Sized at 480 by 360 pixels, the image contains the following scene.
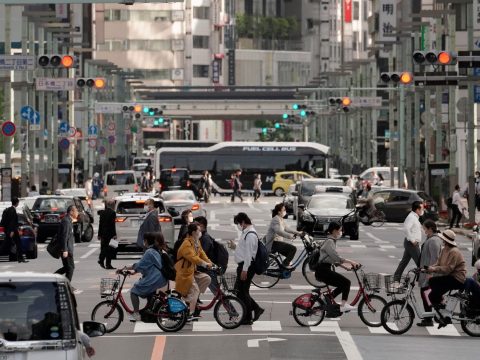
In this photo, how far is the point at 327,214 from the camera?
55.2m

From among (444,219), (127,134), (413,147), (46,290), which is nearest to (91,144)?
(413,147)

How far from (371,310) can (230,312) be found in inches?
80.7

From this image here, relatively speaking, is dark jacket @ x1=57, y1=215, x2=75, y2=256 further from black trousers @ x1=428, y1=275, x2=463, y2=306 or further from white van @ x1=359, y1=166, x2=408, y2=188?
white van @ x1=359, y1=166, x2=408, y2=188

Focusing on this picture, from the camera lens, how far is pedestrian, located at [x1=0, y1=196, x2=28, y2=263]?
43.0 meters

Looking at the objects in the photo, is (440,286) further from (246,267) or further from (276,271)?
(276,271)

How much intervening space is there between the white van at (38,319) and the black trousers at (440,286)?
37.9ft

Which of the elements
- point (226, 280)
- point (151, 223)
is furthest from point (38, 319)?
point (151, 223)

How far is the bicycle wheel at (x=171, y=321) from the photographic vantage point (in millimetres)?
25953

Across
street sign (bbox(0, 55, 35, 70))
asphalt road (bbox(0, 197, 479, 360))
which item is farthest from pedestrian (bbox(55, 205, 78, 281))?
street sign (bbox(0, 55, 35, 70))

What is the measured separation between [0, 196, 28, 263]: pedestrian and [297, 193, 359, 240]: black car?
1269cm

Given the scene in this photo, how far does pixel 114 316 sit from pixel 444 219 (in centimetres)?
4366

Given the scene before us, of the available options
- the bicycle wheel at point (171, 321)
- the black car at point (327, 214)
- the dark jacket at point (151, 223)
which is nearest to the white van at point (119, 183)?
the black car at point (327, 214)

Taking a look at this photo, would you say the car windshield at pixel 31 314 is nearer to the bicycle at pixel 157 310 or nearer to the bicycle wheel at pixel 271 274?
the bicycle at pixel 157 310

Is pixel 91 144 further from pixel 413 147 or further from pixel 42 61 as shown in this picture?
pixel 42 61
